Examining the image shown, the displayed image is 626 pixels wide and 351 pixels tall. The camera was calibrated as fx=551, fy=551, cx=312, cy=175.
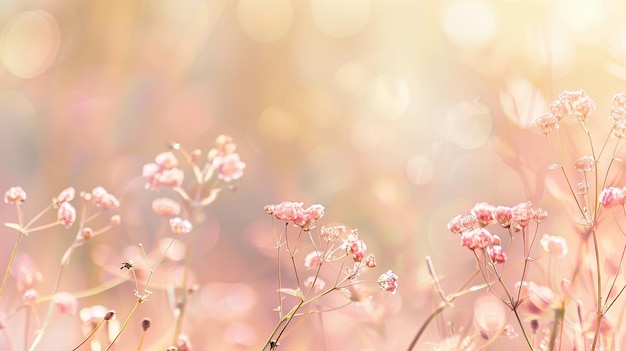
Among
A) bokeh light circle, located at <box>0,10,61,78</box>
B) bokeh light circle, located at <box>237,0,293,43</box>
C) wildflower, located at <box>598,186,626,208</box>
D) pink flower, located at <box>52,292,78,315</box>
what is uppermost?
bokeh light circle, located at <box>237,0,293,43</box>

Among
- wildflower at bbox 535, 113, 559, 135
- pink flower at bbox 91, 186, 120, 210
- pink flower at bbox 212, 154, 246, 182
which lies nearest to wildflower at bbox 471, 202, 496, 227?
wildflower at bbox 535, 113, 559, 135

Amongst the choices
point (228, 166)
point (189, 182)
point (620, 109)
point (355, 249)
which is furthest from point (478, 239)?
point (189, 182)

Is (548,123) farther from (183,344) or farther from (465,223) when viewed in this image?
(183,344)

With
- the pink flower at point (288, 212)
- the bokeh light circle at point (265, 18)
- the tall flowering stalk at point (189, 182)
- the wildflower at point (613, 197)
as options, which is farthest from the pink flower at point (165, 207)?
the wildflower at point (613, 197)

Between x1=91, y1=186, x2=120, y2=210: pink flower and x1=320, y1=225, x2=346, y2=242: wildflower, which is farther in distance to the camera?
x1=91, y1=186, x2=120, y2=210: pink flower

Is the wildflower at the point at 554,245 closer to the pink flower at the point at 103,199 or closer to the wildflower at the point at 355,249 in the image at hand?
the wildflower at the point at 355,249

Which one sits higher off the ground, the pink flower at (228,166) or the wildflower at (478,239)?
the pink flower at (228,166)

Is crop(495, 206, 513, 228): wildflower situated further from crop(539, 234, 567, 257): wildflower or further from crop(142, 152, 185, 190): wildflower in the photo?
crop(142, 152, 185, 190): wildflower
